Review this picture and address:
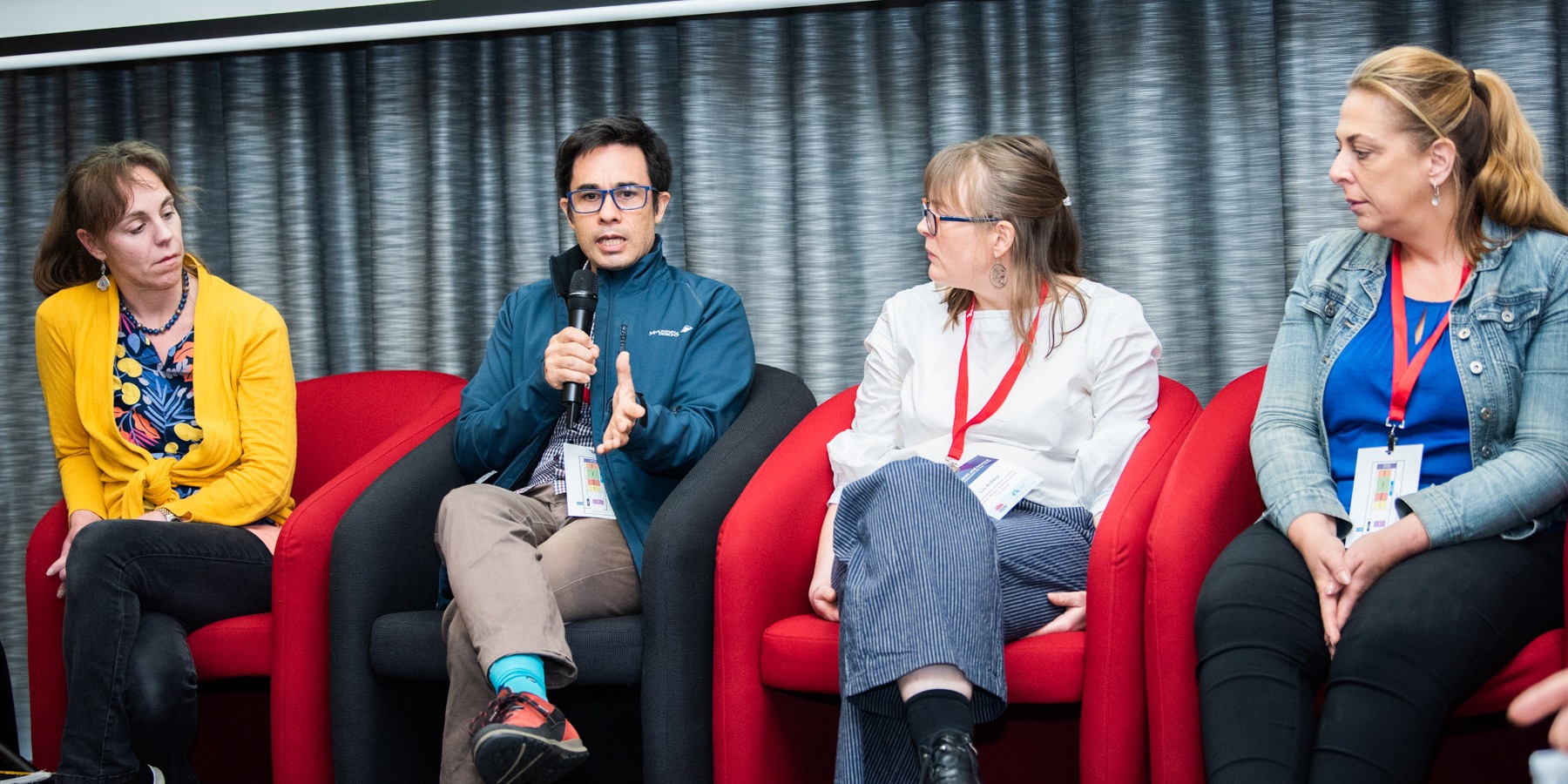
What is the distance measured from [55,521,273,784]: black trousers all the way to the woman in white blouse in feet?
4.06

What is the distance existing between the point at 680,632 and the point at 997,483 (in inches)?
25.2

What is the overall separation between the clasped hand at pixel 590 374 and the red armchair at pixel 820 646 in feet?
0.86

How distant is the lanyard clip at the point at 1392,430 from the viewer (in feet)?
6.59

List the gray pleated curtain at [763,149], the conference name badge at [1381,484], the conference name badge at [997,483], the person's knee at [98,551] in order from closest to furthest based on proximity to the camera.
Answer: the conference name badge at [1381,484], the conference name badge at [997,483], the person's knee at [98,551], the gray pleated curtain at [763,149]

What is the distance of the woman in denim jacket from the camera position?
1.67 meters

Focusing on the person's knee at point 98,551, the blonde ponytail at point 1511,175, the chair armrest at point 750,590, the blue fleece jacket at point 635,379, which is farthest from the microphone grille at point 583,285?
the blonde ponytail at point 1511,175

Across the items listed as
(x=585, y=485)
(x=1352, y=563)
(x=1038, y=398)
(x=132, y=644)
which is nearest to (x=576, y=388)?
(x=585, y=485)

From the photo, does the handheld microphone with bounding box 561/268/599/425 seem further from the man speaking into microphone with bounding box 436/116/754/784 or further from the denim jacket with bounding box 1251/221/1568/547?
the denim jacket with bounding box 1251/221/1568/547

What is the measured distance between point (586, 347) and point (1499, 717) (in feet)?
5.44

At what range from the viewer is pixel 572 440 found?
263 centimetres

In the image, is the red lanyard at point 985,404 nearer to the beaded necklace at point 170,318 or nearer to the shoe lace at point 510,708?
the shoe lace at point 510,708

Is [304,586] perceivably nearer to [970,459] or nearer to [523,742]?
[523,742]

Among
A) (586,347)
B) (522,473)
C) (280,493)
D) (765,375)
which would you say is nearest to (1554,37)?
(765,375)

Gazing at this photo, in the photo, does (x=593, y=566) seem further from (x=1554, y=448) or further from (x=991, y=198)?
(x=1554, y=448)
